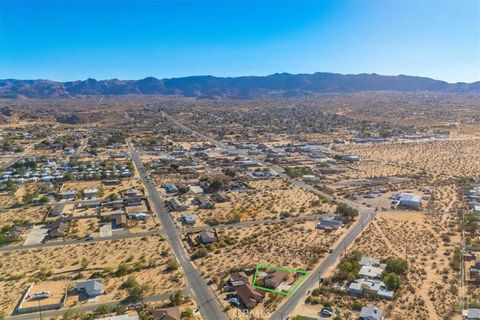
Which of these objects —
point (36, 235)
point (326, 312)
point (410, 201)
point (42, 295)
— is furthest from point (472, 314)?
point (36, 235)

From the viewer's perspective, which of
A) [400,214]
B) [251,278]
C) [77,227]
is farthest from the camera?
[400,214]

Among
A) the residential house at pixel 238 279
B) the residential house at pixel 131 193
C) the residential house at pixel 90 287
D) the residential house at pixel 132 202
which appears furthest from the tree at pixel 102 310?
the residential house at pixel 131 193

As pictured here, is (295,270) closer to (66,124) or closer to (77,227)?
(77,227)

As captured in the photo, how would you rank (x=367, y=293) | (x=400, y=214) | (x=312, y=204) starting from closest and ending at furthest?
(x=367, y=293), (x=400, y=214), (x=312, y=204)

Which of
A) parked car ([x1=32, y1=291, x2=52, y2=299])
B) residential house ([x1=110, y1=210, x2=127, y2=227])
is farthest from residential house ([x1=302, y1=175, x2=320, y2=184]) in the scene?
parked car ([x1=32, y1=291, x2=52, y2=299])

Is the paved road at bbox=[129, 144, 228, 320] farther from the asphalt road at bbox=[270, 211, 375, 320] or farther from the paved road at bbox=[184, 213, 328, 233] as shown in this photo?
the asphalt road at bbox=[270, 211, 375, 320]

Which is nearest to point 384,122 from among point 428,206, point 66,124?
point 428,206

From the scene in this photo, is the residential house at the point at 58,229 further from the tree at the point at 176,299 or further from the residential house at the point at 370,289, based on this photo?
the residential house at the point at 370,289

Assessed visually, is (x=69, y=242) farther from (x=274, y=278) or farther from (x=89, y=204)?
(x=274, y=278)

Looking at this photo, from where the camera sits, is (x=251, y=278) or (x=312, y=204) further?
(x=312, y=204)
